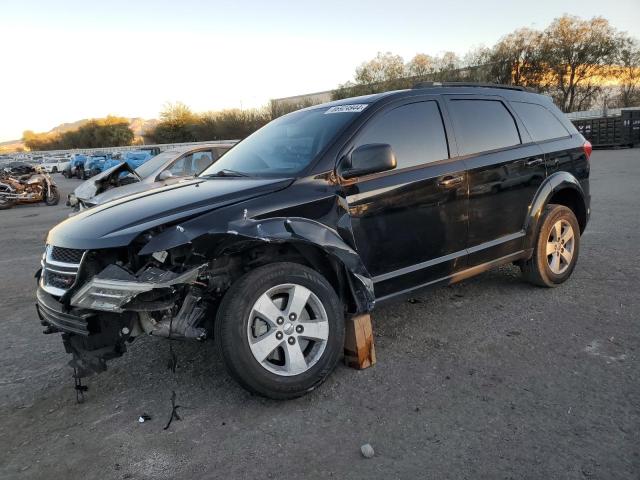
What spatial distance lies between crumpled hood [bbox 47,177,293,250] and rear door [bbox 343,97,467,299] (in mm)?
634

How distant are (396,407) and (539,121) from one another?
3.34 meters

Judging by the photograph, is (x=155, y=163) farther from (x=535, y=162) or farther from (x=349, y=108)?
(x=535, y=162)

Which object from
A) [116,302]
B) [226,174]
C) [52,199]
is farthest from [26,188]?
[116,302]

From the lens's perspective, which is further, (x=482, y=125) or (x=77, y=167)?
(x=77, y=167)

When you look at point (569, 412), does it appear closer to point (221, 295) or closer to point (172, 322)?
point (221, 295)

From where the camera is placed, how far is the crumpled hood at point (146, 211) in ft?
9.21

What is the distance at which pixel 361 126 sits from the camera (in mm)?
3500

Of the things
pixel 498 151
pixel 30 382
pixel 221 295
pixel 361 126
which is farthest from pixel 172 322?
pixel 498 151

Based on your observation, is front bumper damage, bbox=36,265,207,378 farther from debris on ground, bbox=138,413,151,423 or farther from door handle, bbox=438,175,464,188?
door handle, bbox=438,175,464,188

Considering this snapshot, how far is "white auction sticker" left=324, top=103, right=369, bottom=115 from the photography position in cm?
366

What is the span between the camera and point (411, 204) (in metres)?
3.58

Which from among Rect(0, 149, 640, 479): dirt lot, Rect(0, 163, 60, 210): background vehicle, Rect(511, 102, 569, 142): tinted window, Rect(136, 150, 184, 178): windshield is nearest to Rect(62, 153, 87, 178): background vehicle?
Rect(0, 163, 60, 210): background vehicle

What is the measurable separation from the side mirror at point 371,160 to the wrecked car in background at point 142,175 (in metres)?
5.15

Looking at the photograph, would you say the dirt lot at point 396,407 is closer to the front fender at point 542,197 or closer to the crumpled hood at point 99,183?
the front fender at point 542,197
